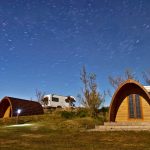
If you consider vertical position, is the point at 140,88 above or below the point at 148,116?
above

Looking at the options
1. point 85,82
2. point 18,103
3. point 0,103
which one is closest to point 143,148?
point 85,82

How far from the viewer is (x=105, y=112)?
133 feet

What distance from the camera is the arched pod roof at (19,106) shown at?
137 ft

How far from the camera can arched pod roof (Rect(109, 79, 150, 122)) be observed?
25.9 meters

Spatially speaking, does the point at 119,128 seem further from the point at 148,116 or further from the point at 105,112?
the point at 105,112

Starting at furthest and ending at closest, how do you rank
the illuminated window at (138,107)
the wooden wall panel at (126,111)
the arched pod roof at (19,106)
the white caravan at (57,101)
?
the white caravan at (57,101) → the arched pod roof at (19,106) → the illuminated window at (138,107) → the wooden wall panel at (126,111)

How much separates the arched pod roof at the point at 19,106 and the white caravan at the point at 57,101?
8.75 metres

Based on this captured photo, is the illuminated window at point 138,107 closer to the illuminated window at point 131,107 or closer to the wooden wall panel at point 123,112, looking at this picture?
the illuminated window at point 131,107

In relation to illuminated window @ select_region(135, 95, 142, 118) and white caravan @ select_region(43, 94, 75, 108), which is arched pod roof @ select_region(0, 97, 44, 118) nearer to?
white caravan @ select_region(43, 94, 75, 108)

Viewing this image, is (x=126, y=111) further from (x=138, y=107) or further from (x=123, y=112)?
(x=138, y=107)

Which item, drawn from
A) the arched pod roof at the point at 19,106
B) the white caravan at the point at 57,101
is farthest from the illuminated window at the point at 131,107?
the white caravan at the point at 57,101

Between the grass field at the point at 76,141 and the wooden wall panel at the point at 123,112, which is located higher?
the wooden wall panel at the point at 123,112

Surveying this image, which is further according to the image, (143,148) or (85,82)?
(85,82)

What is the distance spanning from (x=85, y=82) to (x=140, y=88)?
620 inches
